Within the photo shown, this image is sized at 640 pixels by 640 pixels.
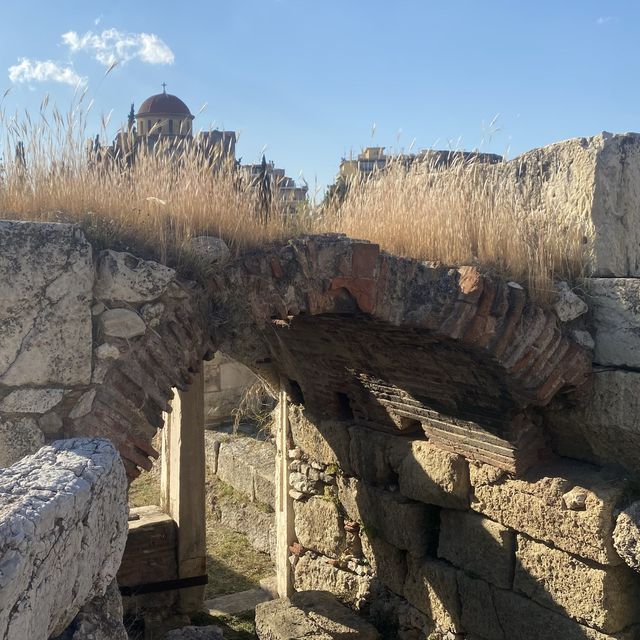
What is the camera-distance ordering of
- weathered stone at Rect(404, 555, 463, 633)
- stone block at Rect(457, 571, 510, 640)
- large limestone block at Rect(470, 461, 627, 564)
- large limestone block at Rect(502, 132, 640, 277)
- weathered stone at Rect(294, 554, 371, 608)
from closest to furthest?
large limestone block at Rect(470, 461, 627, 564), large limestone block at Rect(502, 132, 640, 277), stone block at Rect(457, 571, 510, 640), weathered stone at Rect(404, 555, 463, 633), weathered stone at Rect(294, 554, 371, 608)

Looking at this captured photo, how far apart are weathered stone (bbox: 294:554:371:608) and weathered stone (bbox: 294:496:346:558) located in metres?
0.11

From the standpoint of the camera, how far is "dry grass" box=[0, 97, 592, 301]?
9.55 feet

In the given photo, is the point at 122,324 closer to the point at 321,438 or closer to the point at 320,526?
the point at 321,438

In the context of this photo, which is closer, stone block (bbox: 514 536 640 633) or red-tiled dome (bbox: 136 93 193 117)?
stone block (bbox: 514 536 640 633)

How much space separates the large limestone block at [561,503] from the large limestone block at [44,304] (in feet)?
8.00

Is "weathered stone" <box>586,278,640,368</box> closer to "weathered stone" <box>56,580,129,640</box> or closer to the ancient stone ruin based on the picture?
the ancient stone ruin

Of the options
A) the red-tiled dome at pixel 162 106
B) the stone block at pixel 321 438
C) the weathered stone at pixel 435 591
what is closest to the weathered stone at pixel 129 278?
the stone block at pixel 321 438

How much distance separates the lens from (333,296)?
11.1 ft

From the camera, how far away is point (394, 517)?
15.7ft

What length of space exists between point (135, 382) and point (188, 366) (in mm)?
284

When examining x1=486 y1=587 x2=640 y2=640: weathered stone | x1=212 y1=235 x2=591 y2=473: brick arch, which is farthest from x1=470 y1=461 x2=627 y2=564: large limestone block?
→ x1=486 y1=587 x2=640 y2=640: weathered stone

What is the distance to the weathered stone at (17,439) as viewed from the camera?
253cm

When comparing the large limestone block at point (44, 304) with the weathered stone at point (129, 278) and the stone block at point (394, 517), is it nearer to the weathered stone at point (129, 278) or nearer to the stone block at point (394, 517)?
the weathered stone at point (129, 278)

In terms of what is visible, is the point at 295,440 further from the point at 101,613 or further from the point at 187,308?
the point at 101,613
